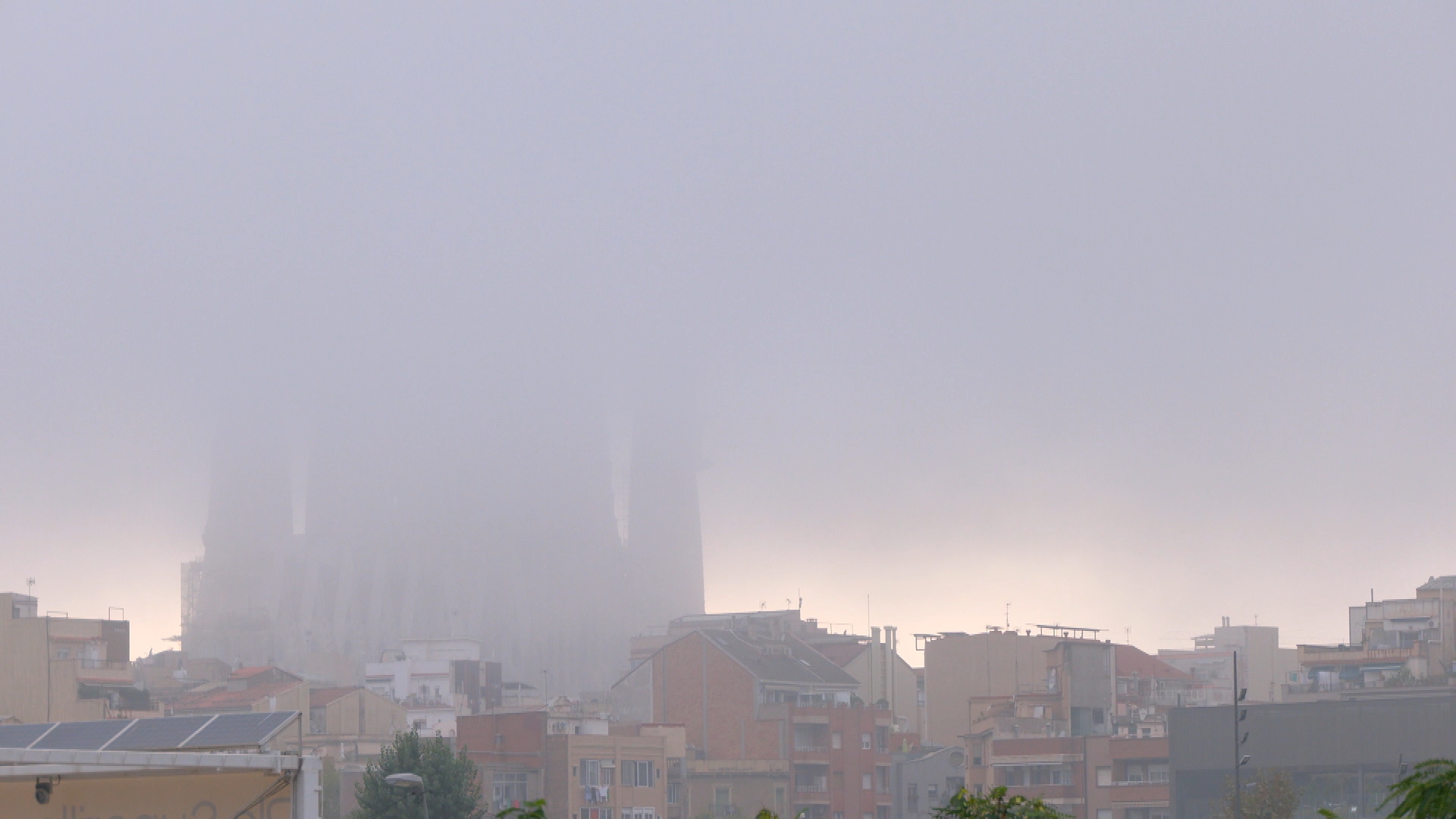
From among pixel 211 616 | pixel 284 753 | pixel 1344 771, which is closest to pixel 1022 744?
pixel 1344 771

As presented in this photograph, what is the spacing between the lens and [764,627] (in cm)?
10756

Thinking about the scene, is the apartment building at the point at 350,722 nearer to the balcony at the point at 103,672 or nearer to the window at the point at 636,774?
the balcony at the point at 103,672

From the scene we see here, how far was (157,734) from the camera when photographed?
21.2 meters

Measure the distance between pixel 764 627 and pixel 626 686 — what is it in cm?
1023

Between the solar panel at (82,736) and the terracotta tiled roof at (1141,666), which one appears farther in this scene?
the terracotta tiled roof at (1141,666)

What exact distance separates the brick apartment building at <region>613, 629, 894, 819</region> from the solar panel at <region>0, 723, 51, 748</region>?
201ft

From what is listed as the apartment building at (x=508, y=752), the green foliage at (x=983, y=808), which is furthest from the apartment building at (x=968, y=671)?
the green foliage at (x=983, y=808)

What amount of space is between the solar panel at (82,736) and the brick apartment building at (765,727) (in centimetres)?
6231

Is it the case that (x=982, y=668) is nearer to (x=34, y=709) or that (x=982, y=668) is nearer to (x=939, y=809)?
(x=34, y=709)

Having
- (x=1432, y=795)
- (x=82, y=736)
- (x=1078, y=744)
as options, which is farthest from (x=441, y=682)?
(x=1432, y=795)

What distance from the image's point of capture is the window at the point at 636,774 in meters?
78.6

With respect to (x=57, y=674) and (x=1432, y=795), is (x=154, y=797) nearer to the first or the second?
(x=1432, y=795)

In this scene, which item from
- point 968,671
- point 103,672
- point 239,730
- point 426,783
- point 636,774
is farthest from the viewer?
point 968,671

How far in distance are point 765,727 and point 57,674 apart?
3480 centimetres
